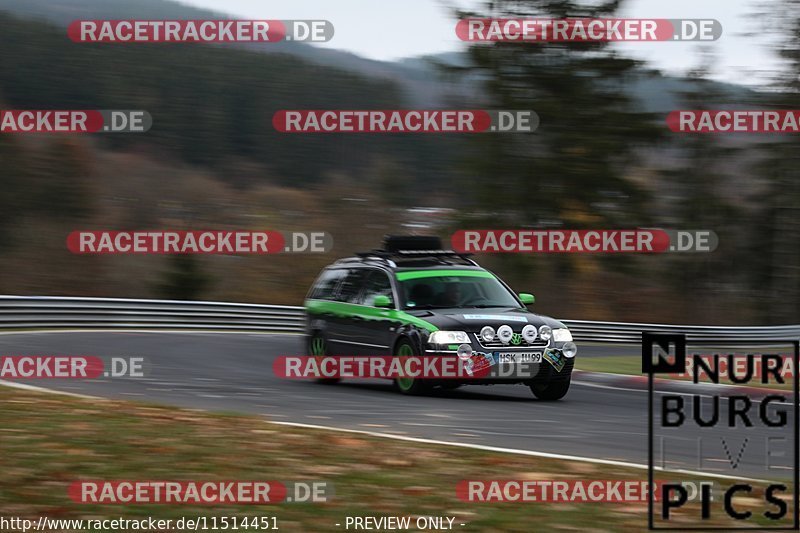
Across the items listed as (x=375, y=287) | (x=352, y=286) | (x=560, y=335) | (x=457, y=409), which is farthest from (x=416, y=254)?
(x=457, y=409)

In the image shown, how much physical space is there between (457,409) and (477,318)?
5.53ft

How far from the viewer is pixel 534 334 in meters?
13.7

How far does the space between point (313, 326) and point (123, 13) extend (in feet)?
268

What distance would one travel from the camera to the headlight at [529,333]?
1358 cm

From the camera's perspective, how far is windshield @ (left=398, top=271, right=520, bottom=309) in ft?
47.7

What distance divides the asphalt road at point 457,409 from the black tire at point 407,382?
0.15 meters

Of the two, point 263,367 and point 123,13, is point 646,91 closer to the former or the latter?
point 263,367

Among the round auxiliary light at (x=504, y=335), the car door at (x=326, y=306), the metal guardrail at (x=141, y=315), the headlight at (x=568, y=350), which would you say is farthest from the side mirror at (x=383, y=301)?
the metal guardrail at (x=141, y=315)

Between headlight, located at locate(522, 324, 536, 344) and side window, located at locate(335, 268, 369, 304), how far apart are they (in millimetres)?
2755

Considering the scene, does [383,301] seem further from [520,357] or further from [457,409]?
[457,409]

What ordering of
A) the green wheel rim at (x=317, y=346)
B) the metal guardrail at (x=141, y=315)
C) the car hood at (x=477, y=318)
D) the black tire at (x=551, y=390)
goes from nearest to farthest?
the car hood at (x=477, y=318)
the black tire at (x=551, y=390)
the green wheel rim at (x=317, y=346)
the metal guardrail at (x=141, y=315)

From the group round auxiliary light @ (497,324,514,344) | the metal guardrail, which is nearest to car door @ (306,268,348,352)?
round auxiliary light @ (497,324,514,344)

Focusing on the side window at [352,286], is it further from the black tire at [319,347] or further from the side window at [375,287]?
the black tire at [319,347]

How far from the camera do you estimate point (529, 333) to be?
13617 millimetres
